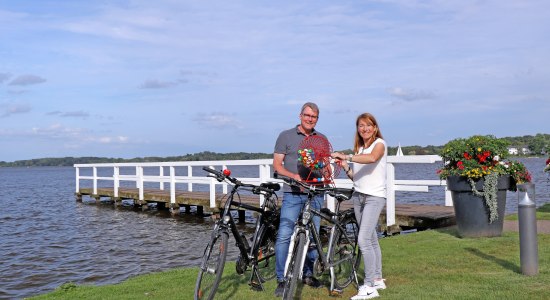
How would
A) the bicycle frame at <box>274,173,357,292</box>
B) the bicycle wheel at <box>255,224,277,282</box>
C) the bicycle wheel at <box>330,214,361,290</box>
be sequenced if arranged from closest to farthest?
the bicycle frame at <box>274,173,357,292</box> < the bicycle wheel at <box>330,214,361,290</box> < the bicycle wheel at <box>255,224,277,282</box>

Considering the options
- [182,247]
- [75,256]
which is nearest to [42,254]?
[75,256]

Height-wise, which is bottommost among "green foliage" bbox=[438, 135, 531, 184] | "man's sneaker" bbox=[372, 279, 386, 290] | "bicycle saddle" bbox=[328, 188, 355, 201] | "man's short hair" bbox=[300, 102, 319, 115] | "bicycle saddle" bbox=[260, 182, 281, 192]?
"man's sneaker" bbox=[372, 279, 386, 290]

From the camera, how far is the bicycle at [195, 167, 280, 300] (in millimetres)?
5059

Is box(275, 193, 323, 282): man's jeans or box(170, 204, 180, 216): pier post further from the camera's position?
box(170, 204, 180, 216): pier post

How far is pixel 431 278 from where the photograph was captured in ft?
20.0

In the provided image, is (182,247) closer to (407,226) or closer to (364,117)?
(407,226)

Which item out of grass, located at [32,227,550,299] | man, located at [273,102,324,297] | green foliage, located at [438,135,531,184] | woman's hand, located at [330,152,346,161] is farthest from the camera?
green foliage, located at [438,135,531,184]

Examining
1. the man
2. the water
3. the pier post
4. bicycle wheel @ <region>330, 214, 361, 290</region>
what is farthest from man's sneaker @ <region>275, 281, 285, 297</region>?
the pier post

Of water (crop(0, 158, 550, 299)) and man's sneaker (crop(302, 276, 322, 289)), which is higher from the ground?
man's sneaker (crop(302, 276, 322, 289))

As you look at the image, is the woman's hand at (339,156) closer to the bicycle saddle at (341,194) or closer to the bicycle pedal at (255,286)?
the bicycle saddle at (341,194)

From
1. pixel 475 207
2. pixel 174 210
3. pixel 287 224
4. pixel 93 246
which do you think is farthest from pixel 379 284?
pixel 174 210

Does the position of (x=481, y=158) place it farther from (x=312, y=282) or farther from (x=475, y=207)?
(x=312, y=282)

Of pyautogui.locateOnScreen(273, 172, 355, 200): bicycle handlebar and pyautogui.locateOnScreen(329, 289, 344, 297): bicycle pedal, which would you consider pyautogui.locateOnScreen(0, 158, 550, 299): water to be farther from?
pyautogui.locateOnScreen(273, 172, 355, 200): bicycle handlebar

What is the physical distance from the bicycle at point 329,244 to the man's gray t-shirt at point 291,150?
0.76 feet
